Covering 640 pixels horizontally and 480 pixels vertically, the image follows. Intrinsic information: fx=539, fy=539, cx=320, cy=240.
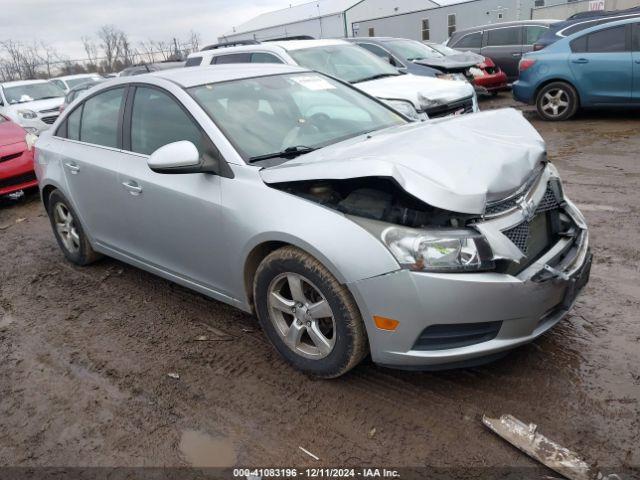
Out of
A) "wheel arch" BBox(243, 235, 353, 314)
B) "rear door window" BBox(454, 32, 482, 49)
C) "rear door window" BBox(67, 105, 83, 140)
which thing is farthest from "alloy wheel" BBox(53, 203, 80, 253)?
"rear door window" BBox(454, 32, 482, 49)

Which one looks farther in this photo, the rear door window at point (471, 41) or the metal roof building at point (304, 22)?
the metal roof building at point (304, 22)

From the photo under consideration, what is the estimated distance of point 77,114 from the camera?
4.56m

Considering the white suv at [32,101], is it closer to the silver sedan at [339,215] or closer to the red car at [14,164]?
the red car at [14,164]

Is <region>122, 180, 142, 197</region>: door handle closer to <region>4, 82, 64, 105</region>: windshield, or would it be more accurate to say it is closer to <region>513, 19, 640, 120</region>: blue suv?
<region>513, 19, 640, 120</region>: blue suv

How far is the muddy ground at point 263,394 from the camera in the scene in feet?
8.13

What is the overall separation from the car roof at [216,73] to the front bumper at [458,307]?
76.7 inches

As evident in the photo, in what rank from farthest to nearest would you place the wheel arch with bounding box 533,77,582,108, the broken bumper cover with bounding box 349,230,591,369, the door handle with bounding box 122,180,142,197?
1. the wheel arch with bounding box 533,77,582,108
2. the door handle with bounding box 122,180,142,197
3. the broken bumper cover with bounding box 349,230,591,369

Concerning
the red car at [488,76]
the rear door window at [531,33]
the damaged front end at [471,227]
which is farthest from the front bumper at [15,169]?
the rear door window at [531,33]

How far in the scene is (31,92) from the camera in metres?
15.2

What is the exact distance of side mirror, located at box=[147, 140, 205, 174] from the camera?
3.01 meters

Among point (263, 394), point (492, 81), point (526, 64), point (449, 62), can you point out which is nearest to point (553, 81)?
point (526, 64)

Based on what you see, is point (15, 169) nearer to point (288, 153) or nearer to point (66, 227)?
point (66, 227)

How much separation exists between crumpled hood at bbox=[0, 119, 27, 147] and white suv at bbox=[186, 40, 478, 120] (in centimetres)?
304

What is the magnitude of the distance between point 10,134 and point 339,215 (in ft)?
23.6
